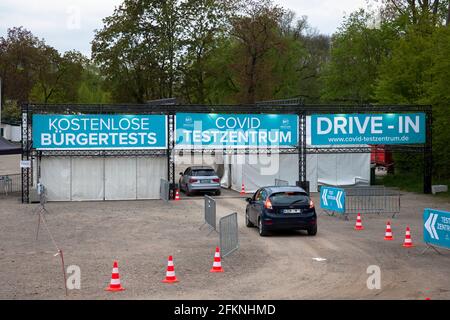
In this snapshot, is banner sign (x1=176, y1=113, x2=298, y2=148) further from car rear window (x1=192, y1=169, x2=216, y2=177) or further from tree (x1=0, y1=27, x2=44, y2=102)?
tree (x1=0, y1=27, x2=44, y2=102)

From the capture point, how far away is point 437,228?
15.8m

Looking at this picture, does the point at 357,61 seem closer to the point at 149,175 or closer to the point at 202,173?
the point at 202,173

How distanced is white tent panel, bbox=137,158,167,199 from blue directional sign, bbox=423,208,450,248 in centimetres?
1700

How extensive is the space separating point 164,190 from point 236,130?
4.77m

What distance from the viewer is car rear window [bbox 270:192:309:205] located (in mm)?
18719

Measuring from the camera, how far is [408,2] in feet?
168

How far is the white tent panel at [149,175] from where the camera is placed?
102ft

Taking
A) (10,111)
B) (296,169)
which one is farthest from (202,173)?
(10,111)

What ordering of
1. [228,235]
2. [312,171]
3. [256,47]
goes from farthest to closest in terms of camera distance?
[256,47] → [312,171] → [228,235]

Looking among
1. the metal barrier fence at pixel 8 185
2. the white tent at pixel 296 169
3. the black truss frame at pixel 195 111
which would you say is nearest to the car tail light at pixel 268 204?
the black truss frame at pixel 195 111

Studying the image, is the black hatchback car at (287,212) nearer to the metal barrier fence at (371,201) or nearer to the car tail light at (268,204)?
the car tail light at (268,204)

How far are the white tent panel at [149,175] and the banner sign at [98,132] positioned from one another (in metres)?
0.86

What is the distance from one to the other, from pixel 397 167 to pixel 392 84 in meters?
5.15
